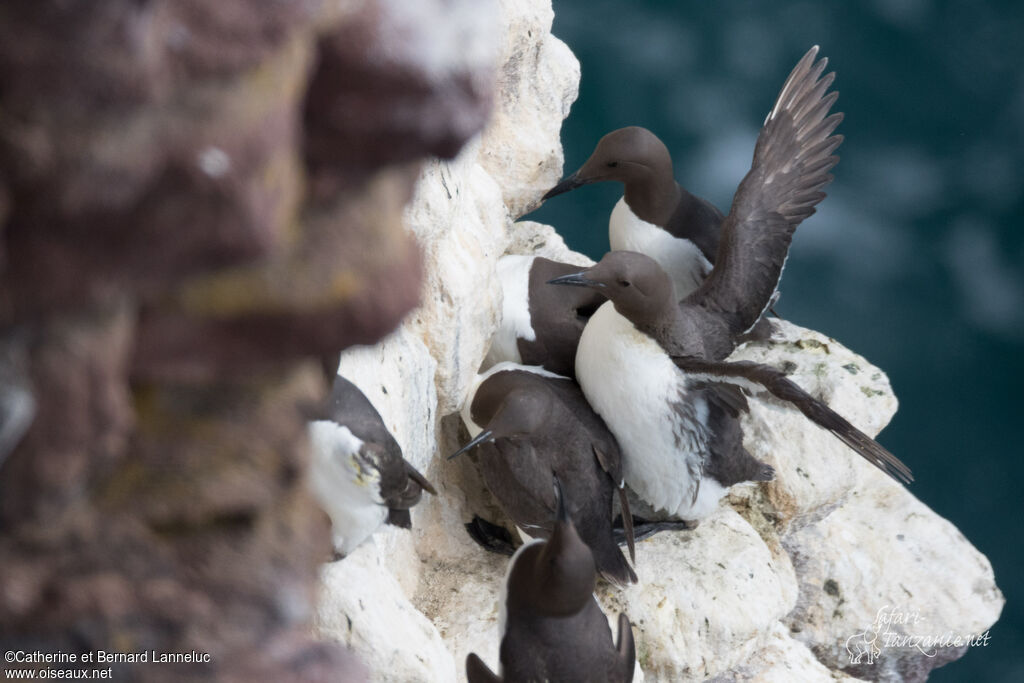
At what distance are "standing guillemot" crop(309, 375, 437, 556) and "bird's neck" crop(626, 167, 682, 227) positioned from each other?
1593 mm

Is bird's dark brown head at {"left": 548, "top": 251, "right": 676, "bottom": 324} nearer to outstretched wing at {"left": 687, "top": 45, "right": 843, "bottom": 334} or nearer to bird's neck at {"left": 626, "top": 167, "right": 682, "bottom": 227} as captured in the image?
outstretched wing at {"left": 687, "top": 45, "right": 843, "bottom": 334}

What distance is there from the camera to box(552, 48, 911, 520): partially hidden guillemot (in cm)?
243

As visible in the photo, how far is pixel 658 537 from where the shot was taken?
269cm

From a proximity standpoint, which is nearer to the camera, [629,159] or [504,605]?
[504,605]

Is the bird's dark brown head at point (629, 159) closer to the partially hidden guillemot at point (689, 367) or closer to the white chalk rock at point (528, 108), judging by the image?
the white chalk rock at point (528, 108)

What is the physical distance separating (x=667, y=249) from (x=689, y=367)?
2.70ft

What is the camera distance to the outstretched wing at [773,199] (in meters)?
2.78

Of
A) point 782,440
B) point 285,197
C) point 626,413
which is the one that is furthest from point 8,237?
point 782,440

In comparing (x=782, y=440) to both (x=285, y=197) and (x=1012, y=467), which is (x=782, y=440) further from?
(x=285, y=197)

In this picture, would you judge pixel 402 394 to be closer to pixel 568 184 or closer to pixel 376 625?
pixel 376 625

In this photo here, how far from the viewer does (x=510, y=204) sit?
319cm

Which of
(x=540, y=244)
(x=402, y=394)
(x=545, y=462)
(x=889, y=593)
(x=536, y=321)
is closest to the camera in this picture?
(x=402, y=394)

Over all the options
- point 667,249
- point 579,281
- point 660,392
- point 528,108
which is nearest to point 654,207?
point 667,249

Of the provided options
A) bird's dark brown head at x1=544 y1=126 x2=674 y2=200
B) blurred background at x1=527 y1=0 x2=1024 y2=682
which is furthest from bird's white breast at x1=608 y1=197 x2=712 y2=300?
blurred background at x1=527 y1=0 x2=1024 y2=682
